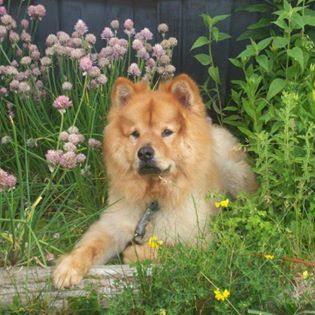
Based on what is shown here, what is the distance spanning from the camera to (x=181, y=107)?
3.80 m

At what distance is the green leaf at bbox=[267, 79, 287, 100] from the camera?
405 centimetres

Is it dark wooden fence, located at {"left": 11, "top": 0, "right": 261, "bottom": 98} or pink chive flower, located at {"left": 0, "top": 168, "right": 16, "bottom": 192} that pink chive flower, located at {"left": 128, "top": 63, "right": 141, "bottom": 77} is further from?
pink chive flower, located at {"left": 0, "top": 168, "right": 16, "bottom": 192}

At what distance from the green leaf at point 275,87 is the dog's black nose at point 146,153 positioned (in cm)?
94

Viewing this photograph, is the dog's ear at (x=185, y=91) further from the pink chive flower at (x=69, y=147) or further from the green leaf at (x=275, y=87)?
the pink chive flower at (x=69, y=147)

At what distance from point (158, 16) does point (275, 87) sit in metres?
1.46

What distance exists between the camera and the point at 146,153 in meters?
3.54

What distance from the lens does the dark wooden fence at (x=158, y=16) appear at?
5.11 metres

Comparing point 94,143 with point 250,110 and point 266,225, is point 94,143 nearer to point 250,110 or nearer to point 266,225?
point 250,110

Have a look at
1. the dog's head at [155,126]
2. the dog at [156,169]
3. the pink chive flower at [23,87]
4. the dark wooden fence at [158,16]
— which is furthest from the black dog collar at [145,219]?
the dark wooden fence at [158,16]

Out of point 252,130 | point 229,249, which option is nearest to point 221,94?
point 252,130

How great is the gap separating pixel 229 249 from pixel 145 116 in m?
0.92

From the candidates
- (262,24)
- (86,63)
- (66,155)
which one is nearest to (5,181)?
(66,155)

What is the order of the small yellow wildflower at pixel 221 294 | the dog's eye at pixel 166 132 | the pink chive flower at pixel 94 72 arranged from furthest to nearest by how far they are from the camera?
the pink chive flower at pixel 94 72
the dog's eye at pixel 166 132
the small yellow wildflower at pixel 221 294

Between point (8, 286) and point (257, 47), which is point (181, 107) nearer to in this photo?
point (257, 47)
